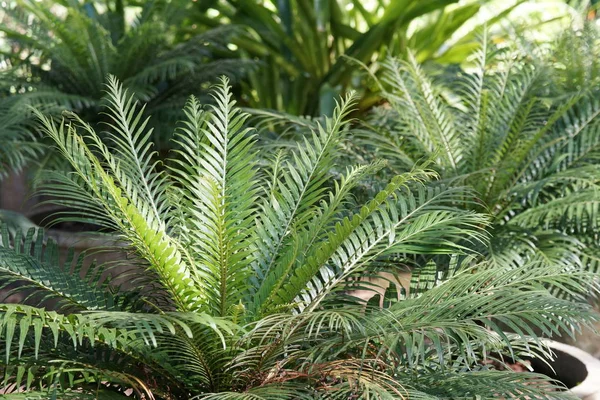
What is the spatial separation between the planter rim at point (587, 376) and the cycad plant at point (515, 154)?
28 centimetres

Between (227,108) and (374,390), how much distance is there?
74 cm

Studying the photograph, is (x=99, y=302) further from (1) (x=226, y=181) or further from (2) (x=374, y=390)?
(2) (x=374, y=390)

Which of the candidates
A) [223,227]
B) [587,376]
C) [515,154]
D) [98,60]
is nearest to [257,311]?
[223,227]

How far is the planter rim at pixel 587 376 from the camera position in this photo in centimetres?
197

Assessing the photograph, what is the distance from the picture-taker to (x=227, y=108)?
5.89ft

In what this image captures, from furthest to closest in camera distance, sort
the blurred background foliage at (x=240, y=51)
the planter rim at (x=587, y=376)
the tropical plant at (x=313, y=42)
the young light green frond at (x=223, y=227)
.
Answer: the tropical plant at (x=313, y=42)
the blurred background foliage at (x=240, y=51)
the planter rim at (x=587, y=376)
the young light green frond at (x=223, y=227)

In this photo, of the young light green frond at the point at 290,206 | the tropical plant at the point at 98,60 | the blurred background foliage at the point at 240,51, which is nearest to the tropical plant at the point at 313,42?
the blurred background foliage at the point at 240,51

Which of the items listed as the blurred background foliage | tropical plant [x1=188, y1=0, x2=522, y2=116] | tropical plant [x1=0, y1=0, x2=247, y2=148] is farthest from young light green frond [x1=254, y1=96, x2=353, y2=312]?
tropical plant [x1=188, y1=0, x2=522, y2=116]

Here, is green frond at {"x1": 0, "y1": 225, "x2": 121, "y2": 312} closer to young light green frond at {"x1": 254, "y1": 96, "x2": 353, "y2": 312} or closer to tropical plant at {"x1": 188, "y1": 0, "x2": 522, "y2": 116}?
young light green frond at {"x1": 254, "y1": 96, "x2": 353, "y2": 312}

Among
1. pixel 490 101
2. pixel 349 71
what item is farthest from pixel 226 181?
pixel 349 71

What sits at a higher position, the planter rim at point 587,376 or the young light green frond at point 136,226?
the young light green frond at point 136,226

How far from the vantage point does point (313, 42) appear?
14.5 feet

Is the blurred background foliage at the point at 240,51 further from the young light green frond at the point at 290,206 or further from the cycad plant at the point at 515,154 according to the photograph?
the young light green frond at the point at 290,206

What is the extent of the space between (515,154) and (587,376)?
0.77 meters
